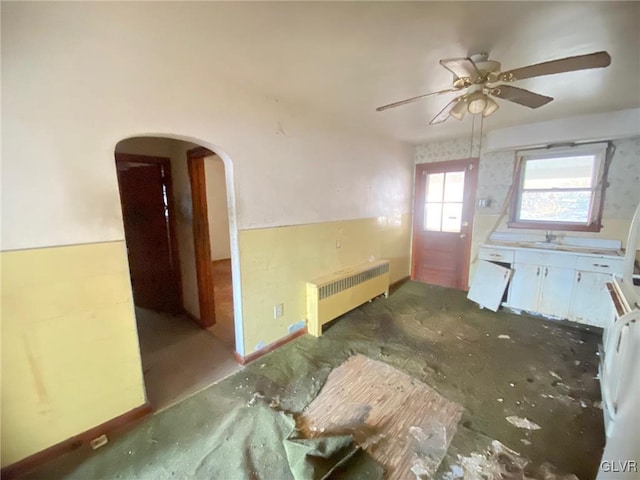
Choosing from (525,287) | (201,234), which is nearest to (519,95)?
(525,287)

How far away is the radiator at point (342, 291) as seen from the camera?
9.25 feet

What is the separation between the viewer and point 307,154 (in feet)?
9.04

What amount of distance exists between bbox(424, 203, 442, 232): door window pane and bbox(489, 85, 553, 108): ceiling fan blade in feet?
8.31

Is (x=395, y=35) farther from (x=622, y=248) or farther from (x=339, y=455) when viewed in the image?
(x=622, y=248)

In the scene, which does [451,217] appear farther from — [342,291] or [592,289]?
[342,291]

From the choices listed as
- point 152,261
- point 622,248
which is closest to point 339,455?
point 152,261

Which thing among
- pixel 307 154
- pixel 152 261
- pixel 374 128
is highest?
pixel 374 128

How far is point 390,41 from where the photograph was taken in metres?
1.55

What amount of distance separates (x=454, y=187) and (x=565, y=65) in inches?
115

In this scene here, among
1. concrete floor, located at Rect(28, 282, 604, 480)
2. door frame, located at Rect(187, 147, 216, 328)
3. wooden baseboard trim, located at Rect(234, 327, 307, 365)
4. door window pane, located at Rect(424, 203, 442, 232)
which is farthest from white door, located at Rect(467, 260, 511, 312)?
door frame, located at Rect(187, 147, 216, 328)

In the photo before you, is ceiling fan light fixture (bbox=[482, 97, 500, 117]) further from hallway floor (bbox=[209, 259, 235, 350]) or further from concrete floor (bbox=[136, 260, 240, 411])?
hallway floor (bbox=[209, 259, 235, 350])

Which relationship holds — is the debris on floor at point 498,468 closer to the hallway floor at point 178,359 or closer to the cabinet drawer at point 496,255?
the hallway floor at point 178,359

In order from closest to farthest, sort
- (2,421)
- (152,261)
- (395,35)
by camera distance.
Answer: (2,421) → (395,35) → (152,261)

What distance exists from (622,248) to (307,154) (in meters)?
3.68
